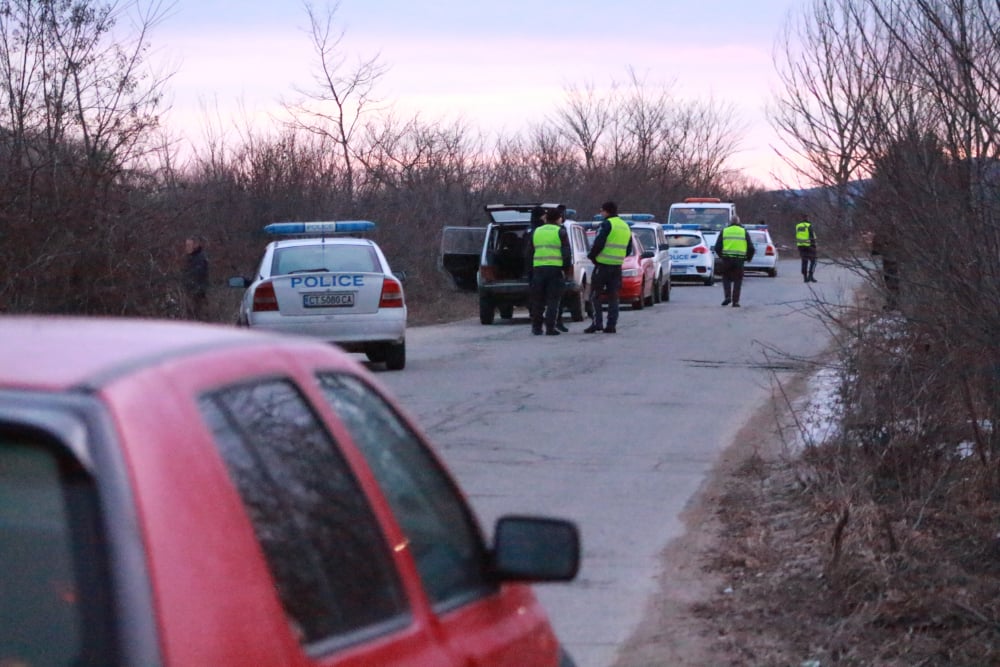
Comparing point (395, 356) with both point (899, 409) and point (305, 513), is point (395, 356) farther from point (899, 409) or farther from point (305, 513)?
point (305, 513)

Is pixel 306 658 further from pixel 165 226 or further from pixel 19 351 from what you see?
pixel 165 226

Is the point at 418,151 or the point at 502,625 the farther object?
the point at 418,151

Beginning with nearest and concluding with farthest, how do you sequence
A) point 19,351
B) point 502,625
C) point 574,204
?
point 19,351 → point 502,625 → point 574,204

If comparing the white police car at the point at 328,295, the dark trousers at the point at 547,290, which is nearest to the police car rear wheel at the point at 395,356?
the white police car at the point at 328,295

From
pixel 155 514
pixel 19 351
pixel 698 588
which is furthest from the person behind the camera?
pixel 698 588

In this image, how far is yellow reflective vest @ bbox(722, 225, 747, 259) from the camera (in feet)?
84.5

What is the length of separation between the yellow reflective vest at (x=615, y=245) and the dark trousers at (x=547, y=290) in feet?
2.28

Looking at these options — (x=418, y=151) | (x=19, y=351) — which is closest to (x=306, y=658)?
(x=19, y=351)

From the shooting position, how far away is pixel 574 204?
48.7 metres

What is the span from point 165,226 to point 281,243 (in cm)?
161

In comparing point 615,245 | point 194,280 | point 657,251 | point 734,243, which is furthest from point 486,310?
point 657,251

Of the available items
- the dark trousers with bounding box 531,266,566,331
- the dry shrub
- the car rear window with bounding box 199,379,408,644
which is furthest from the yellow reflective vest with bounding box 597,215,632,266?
the car rear window with bounding box 199,379,408,644

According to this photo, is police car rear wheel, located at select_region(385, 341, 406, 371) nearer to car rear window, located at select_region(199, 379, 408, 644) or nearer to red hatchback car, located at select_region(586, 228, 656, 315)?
red hatchback car, located at select_region(586, 228, 656, 315)

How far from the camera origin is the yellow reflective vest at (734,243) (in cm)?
2577
